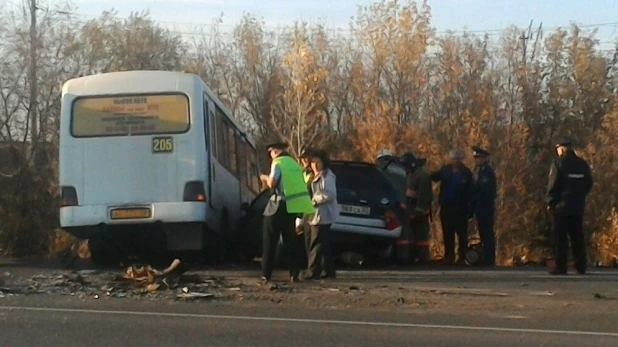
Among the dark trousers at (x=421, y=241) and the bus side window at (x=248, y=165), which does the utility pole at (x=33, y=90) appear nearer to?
the bus side window at (x=248, y=165)

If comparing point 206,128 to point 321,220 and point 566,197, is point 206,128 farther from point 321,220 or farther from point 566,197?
point 566,197

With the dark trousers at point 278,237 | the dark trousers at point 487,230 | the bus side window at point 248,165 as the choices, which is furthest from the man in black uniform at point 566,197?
the bus side window at point 248,165

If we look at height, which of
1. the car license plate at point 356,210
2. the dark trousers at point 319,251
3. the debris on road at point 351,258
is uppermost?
the car license plate at point 356,210

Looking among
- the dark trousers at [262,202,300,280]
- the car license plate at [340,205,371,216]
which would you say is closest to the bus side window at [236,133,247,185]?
the car license plate at [340,205,371,216]

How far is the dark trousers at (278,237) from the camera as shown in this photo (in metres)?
12.8

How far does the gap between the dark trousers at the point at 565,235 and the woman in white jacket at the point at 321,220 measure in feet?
9.90

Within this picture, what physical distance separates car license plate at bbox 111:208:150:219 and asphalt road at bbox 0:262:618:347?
3879 mm

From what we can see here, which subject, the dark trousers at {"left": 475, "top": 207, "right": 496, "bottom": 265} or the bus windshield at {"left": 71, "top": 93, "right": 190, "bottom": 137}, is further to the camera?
the dark trousers at {"left": 475, "top": 207, "right": 496, "bottom": 265}

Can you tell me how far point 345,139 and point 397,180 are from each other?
26374mm

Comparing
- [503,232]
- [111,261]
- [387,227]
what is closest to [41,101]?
[503,232]

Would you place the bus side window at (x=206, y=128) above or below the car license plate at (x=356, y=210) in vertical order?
above

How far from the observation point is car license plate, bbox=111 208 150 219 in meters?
15.5

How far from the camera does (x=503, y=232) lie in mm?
37594

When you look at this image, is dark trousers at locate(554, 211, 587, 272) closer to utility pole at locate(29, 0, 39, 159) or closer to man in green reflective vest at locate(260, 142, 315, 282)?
man in green reflective vest at locate(260, 142, 315, 282)
